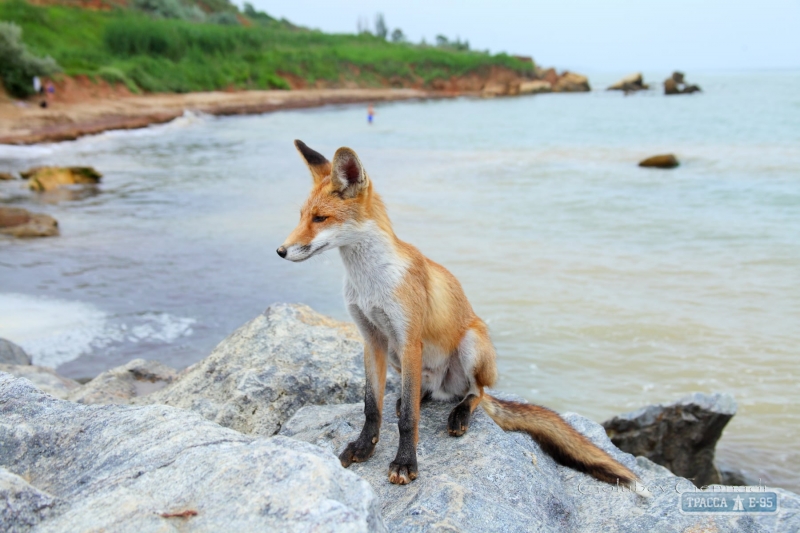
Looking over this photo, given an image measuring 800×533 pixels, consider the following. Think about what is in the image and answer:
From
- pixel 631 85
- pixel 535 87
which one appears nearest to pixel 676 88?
pixel 631 85

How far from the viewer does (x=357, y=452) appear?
12.4 feet

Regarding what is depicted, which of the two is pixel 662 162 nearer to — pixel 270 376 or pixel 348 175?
pixel 270 376

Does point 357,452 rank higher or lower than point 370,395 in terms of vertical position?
lower

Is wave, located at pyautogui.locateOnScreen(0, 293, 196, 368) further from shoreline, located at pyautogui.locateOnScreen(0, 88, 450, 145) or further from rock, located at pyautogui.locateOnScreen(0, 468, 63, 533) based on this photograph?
shoreline, located at pyautogui.locateOnScreen(0, 88, 450, 145)

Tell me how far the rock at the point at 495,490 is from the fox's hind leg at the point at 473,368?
0.33 ft

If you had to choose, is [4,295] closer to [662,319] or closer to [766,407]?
[662,319]

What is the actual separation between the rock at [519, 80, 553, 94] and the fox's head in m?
81.2

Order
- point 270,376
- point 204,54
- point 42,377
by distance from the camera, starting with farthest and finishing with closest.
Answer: point 204,54
point 42,377
point 270,376

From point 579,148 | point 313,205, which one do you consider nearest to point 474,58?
point 579,148

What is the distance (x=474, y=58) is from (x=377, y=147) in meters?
62.4

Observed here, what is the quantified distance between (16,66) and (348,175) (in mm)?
36762

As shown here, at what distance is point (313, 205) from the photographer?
3.62 meters

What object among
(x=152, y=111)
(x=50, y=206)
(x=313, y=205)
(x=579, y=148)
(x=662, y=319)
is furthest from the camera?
(x=152, y=111)

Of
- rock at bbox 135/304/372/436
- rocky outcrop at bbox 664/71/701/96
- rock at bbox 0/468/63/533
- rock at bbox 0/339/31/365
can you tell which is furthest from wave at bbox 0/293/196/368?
rocky outcrop at bbox 664/71/701/96
